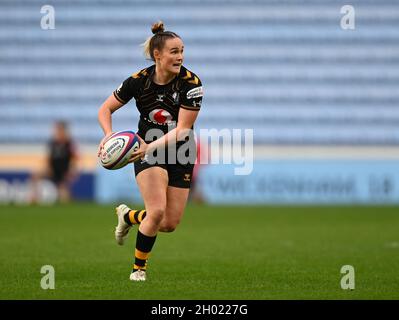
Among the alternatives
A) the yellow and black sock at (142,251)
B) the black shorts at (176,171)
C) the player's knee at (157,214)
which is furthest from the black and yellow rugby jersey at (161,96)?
the yellow and black sock at (142,251)

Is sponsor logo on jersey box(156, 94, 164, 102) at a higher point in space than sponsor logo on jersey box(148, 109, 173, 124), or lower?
higher

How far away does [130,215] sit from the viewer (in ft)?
23.9

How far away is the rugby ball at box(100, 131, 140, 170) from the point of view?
6.45 m

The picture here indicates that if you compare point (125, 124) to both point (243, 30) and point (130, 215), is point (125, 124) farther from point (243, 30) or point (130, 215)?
point (130, 215)

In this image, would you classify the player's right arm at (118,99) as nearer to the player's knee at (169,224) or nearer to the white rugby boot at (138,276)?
the player's knee at (169,224)

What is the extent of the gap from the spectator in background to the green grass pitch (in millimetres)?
2554

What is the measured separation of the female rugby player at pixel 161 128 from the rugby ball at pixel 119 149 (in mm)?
57

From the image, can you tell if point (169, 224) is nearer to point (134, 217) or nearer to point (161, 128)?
point (134, 217)

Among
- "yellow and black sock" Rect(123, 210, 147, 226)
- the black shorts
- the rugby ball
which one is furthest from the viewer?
"yellow and black sock" Rect(123, 210, 147, 226)

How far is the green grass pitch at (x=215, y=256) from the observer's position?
607cm

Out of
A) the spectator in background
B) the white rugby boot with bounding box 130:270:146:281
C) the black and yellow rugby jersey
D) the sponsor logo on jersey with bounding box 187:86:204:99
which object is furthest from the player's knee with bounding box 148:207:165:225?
the spectator in background

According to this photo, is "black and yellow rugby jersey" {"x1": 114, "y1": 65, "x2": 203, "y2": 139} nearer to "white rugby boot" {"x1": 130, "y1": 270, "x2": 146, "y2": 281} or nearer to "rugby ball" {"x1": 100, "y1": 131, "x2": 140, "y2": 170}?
"rugby ball" {"x1": 100, "y1": 131, "x2": 140, "y2": 170}

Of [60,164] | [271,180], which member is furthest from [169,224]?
[271,180]

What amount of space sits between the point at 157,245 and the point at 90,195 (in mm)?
8737
